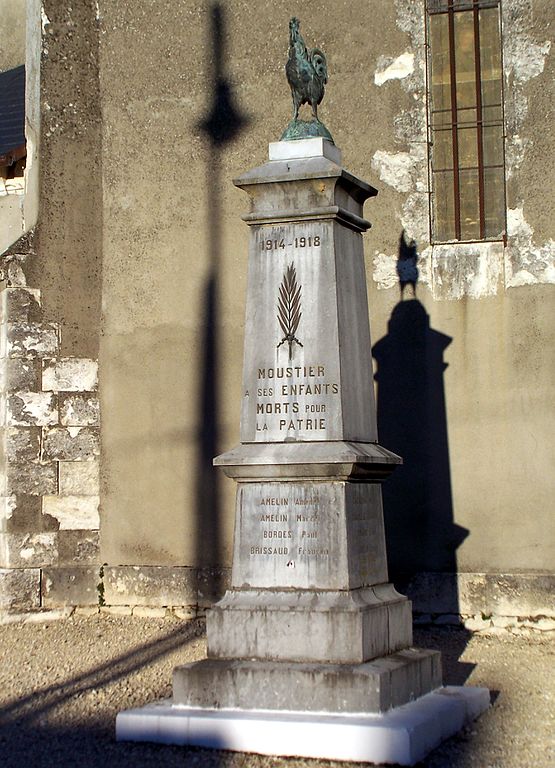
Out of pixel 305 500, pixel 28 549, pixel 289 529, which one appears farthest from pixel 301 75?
pixel 28 549

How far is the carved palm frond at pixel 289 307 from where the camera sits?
6828 millimetres

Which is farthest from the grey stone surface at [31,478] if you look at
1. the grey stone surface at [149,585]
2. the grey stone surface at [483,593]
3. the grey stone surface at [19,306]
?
the grey stone surface at [483,593]

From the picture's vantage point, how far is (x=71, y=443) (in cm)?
1094

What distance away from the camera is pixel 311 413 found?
673 centimetres

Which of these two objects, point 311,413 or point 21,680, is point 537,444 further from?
point 21,680

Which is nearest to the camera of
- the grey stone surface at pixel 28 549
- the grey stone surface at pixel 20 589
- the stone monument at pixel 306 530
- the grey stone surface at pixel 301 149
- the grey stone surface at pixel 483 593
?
the stone monument at pixel 306 530

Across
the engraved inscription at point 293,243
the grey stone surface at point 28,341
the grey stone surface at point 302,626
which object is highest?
the engraved inscription at point 293,243

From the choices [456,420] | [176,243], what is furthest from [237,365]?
[456,420]

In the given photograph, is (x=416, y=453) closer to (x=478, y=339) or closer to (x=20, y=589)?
(x=478, y=339)

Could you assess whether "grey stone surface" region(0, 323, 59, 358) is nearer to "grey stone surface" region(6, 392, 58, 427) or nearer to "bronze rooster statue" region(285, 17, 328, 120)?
"grey stone surface" region(6, 392, 58, 427)

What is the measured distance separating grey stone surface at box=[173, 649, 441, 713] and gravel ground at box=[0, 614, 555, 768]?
0.35m

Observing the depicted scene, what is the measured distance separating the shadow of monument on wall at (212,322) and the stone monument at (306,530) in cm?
372

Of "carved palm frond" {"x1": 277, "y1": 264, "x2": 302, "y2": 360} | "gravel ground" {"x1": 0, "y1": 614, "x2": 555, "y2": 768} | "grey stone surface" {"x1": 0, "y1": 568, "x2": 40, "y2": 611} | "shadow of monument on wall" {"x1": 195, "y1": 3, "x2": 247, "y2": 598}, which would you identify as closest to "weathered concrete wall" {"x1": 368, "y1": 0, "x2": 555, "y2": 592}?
Result: "gravel ground" {"x1": 0, "y1": 614, "x2": 555, "y2": 768}

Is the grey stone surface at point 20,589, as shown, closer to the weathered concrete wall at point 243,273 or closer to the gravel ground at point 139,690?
the gravel ground at point 139,690
